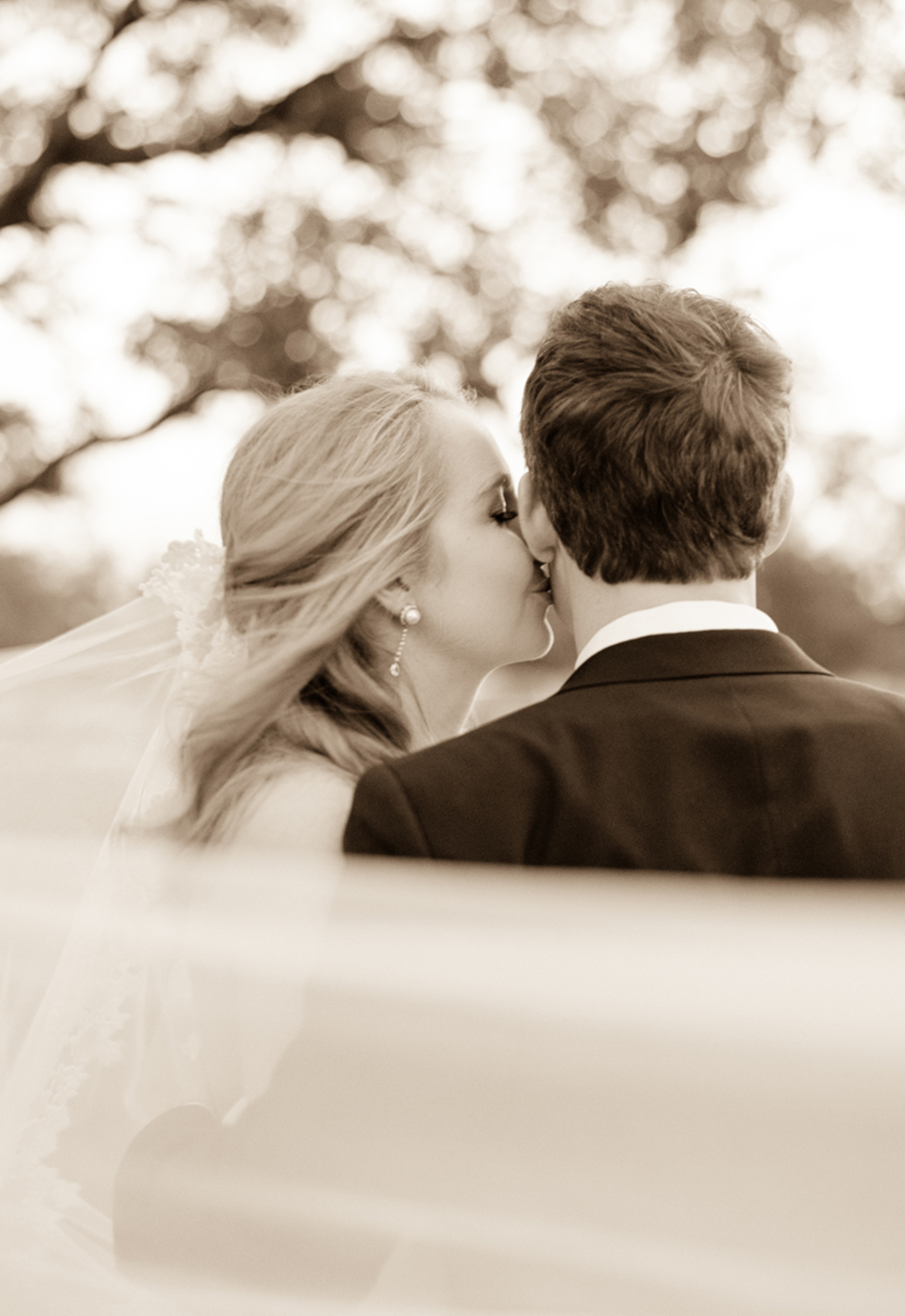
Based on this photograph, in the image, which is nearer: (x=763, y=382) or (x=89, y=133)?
(x=763, y=382)

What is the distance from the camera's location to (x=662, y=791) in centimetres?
179

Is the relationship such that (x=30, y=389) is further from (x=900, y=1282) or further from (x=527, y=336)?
(x=900, y=1282)

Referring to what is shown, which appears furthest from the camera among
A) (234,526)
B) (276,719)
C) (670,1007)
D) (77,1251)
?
(234,526)

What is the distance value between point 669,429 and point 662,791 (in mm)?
552

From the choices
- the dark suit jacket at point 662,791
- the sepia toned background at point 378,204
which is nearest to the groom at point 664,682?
the dark suit jacket at point 662,791

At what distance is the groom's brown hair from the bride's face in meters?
0.60

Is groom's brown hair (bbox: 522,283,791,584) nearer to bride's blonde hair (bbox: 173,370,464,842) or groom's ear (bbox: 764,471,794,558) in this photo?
groom's ear (bbox: 764,471,794,558)

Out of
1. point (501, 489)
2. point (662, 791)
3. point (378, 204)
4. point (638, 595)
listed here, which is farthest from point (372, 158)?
point (662, 791)

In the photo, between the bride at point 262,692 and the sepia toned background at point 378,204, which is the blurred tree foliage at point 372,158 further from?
the bride at point 262,692

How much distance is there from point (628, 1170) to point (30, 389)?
717 centimetres

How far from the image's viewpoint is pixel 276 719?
7.91 ft

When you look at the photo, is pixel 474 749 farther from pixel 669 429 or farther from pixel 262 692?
pixel 262 692

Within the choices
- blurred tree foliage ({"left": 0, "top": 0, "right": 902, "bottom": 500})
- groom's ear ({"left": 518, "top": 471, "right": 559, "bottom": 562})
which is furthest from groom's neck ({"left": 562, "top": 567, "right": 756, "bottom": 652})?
blurred tree foliage ({"left": 0, "top": 0, "right": 902, "bottom": 500})

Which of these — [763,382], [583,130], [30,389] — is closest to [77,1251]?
[763,382]
